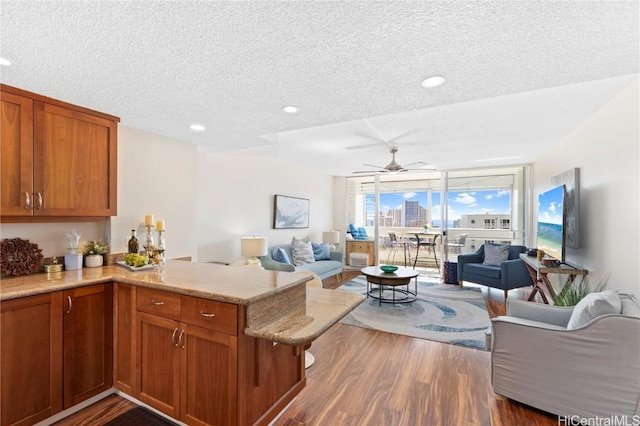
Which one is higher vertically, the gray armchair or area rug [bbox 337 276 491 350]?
the gray armchair

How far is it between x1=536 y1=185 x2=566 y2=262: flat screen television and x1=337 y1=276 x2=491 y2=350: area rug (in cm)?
119

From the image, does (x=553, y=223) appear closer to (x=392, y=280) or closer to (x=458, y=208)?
(x=392, y=280)

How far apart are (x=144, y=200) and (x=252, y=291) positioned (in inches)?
77.7

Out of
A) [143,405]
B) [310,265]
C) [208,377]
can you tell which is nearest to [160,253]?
[143,405]

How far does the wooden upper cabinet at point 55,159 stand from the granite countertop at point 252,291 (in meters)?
0.54

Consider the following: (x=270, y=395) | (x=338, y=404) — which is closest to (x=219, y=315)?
(x=270, y=395)

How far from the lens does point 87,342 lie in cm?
205

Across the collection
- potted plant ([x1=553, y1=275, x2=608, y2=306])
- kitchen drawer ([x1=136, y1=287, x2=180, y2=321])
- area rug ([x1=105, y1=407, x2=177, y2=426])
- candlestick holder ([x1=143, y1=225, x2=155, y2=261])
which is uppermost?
candlestick holder ([x1=143, y1=225, x2=155, y2=261])

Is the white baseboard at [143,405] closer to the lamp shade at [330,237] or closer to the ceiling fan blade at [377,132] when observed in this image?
the ceiling fan blade at [377,132]

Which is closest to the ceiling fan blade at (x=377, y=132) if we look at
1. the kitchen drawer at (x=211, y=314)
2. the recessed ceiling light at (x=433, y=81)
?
the recessed ceiling light at (x=433, y=81)

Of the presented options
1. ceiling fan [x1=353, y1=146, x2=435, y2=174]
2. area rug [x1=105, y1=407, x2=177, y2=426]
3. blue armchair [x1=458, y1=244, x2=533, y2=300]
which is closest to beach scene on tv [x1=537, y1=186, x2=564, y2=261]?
blue armchair [x1=458, y1=244, x2=533, y2=300]

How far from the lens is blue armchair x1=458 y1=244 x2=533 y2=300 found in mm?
4492

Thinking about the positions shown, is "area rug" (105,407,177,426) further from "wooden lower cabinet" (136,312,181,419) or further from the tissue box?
the tissue box

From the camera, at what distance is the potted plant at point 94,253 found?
2494 mm
